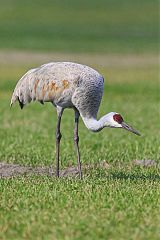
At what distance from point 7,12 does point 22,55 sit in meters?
25.3

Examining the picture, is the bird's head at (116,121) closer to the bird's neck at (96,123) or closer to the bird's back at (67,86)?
the bird's neck at (96,123)

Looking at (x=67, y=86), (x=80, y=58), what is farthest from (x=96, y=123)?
(x=80, y=58)

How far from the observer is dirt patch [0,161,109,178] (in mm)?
10664

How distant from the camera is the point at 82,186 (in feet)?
29.1

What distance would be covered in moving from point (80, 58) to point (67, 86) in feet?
117

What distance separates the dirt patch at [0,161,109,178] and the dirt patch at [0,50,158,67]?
97.0 ft

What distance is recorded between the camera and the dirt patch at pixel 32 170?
10.7 meters

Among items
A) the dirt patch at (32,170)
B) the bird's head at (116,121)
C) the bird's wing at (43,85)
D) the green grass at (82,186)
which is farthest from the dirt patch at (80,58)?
the bird's head at (116,121)

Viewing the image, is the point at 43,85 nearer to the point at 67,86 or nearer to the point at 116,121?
the point at 67,86

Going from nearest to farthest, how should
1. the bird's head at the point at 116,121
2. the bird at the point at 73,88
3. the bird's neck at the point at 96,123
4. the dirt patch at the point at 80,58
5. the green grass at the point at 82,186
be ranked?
the green grass at the point at 82,186
the bird's head at the point at 116,121
the bird's neck at the point at 96,123
the bird at the point at 73,88
the dirt patch at the point at 80,58

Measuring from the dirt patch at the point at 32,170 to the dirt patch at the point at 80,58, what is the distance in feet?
97.0

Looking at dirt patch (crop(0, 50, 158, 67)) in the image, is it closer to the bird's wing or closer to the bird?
the bird's wing

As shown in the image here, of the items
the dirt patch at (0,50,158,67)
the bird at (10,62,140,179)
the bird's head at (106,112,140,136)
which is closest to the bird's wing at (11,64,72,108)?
the bird at (10,62,140,179)

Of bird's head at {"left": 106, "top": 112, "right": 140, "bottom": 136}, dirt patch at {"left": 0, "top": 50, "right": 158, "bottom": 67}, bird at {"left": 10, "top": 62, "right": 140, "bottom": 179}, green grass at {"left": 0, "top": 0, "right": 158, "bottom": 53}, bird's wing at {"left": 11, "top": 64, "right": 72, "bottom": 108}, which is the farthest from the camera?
green grass at {"left": 0, "top": 0, "right": 158, "bottom": 53}
